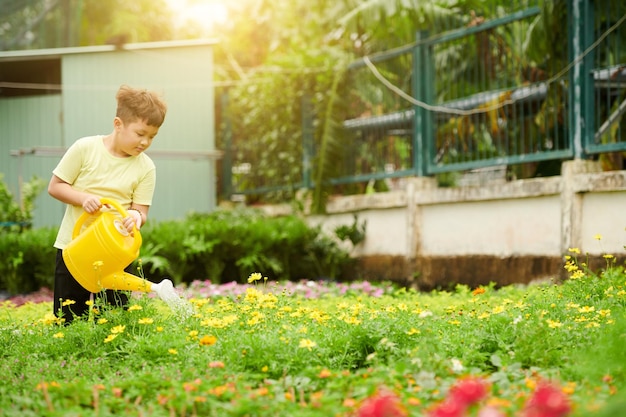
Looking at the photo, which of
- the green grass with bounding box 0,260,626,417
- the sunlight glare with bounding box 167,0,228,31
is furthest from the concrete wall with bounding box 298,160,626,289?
the sunlight glare with bounding box 167,0,228,31

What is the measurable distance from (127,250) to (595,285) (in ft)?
9.34

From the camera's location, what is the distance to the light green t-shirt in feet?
17.1

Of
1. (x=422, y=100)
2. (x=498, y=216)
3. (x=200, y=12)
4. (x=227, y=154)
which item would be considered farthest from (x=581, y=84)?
(x=200, y=12)

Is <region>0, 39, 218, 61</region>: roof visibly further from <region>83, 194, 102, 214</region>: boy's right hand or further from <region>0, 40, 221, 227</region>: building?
<region>83, 194, 102, 214</region>: boy's right hand

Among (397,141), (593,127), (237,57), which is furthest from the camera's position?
(237,57)

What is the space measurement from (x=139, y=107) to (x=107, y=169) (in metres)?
0.44

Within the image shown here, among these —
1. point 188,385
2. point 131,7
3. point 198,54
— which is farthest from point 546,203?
point 131,7

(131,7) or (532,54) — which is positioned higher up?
(131,7)

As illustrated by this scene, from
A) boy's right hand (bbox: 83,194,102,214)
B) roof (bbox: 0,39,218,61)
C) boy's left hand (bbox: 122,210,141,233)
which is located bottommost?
boy's left hand (bbox: 122,210,141,233)

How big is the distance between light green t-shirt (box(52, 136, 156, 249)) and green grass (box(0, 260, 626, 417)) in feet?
2.25

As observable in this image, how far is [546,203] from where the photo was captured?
328 inches

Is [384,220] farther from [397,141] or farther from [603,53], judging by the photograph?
[603,53]

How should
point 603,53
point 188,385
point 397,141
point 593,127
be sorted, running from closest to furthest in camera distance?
point 188,385, point 593,127, point 603,53, point 397,141

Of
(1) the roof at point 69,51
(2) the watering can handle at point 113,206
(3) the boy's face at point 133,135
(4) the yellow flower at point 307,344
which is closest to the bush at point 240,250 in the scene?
(1) the roof at point 69,51
